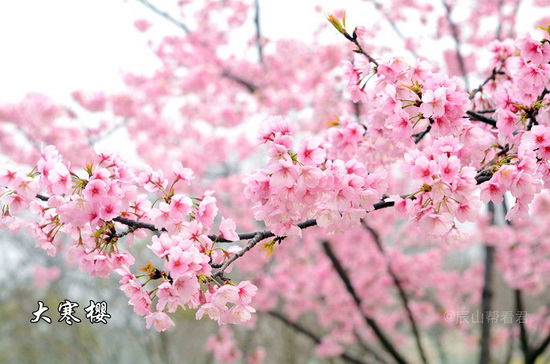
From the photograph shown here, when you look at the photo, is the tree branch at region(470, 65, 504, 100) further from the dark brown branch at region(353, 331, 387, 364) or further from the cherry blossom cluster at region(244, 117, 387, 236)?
the dark brown branch at region(353, 331, 387, 364)

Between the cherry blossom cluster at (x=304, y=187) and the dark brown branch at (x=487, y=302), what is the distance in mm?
3776

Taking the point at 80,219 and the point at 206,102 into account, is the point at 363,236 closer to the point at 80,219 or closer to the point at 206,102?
the point at 206,102

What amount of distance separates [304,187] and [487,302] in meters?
4.23

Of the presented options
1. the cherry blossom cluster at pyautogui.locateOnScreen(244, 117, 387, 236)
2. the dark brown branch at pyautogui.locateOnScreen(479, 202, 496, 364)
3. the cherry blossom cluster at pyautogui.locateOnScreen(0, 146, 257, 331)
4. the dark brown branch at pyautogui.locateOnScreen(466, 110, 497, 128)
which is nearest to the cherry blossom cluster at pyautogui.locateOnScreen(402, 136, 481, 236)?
the cherry blossom cluster at pyautogui.locateOnScreen(244, 117, 387, 236)

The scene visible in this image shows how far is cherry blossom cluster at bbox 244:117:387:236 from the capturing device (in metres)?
1.58

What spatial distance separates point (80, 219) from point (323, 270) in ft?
21.0

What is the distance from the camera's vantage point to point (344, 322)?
23.5 ft

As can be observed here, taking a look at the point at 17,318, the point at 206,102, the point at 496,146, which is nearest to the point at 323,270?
the point at 206,102

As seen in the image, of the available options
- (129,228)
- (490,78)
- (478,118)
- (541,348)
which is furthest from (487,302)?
(129,228)

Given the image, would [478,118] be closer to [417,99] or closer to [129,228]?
[417,99]

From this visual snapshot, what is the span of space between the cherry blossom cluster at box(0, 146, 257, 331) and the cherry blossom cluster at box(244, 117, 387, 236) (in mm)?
215

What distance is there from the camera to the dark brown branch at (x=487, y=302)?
473 centimetres

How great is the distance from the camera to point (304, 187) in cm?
159

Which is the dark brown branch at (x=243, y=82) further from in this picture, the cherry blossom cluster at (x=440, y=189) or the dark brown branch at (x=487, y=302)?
the cherry blossom cluster at (x=440, y=189)
